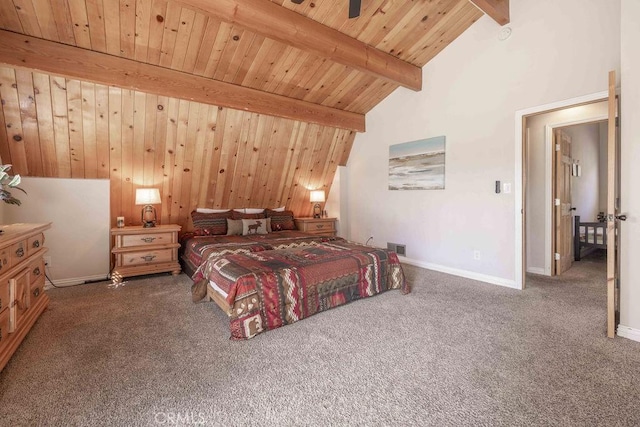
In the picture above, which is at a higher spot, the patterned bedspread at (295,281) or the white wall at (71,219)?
the white wall at (71,219)

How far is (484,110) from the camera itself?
3.44m

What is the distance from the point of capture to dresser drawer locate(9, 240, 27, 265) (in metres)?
1.90

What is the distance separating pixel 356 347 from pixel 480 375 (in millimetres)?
739

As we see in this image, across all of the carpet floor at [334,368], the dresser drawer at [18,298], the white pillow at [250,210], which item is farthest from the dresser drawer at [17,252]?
the white pillow at [250,210]

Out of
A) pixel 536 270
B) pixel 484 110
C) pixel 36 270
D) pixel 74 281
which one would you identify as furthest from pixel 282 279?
pixel 536 270

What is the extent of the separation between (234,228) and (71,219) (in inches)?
73.3

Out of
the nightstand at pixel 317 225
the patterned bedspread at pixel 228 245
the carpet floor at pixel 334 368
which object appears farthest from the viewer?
the nightstand at pixel 317 225

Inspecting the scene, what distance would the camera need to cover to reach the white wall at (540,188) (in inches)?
145

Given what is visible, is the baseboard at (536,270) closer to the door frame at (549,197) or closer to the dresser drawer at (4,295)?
the door frame at (549,197)

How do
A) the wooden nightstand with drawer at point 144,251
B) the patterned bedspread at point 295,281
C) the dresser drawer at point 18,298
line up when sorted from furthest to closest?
the wooden nightstand with drawer at point 144,251 < the patterned bedspread at point 295,281 < the dresser drawer at point 18,298

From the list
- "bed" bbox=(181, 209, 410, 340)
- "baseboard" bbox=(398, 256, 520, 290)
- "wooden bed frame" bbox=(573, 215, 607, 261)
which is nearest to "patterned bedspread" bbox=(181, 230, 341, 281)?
"bed" bbox=(181, 209, 410, 340)

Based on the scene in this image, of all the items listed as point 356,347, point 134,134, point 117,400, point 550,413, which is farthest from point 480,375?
point 134,134

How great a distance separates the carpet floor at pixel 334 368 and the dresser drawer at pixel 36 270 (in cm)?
35

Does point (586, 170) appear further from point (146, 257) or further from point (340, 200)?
point (146, 257)
